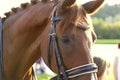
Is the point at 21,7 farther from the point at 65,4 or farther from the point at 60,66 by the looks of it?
the point at 60,66

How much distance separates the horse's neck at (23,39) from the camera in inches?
171

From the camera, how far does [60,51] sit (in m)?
3.97

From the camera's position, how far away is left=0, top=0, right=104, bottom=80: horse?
12.6ft

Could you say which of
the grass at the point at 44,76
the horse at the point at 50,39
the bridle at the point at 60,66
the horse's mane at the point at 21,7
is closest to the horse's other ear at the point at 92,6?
the horse at the point at 50,39

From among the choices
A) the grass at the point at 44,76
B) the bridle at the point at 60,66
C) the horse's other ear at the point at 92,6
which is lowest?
the grass at the point at 44,76

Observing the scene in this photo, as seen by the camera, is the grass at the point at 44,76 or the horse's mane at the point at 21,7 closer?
the horse's mane at the point at 21,7

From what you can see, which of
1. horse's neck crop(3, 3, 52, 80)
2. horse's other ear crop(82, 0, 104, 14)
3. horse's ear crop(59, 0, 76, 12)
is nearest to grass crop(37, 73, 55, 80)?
horse's neck crop(3, 3, 52, 80)

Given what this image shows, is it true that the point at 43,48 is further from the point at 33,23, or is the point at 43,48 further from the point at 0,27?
the point at 0,27

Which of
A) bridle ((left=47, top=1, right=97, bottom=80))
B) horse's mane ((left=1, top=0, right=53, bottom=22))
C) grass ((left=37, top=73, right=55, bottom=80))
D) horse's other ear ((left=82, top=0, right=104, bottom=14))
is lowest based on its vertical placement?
grass ((left=37, top=73, right=55, bottom=80))

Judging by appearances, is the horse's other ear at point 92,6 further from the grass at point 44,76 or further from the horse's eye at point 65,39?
the grass at point 44,76

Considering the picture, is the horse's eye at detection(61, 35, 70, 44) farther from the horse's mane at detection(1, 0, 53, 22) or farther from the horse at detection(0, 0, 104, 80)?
the horse's mane at detection(1, 0, 53, 22)

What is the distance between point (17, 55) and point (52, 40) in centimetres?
61

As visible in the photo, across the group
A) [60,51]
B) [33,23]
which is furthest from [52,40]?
[33,23]

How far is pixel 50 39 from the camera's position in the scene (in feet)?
13.4
